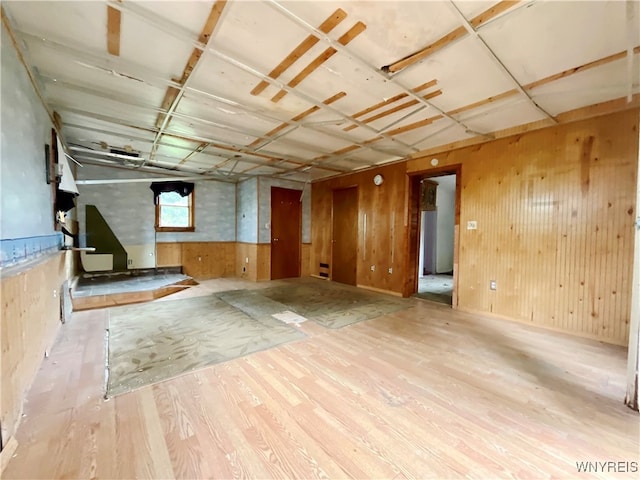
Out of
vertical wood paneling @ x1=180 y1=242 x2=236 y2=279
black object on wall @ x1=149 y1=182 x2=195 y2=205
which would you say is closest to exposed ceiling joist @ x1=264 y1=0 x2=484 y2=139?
black object on wall @ x1=149 y1=182 x2=195 y2=205

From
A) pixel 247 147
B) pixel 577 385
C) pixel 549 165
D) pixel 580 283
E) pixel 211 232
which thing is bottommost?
pixel 577 385

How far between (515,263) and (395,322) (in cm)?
189

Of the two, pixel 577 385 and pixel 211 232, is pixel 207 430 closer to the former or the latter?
pixel 577 385

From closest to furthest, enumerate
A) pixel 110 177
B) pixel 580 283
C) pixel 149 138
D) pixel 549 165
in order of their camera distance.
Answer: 1. pixel 580 283
2. pixel 549 165
3. pixel 149 138
4. pixel 110 177

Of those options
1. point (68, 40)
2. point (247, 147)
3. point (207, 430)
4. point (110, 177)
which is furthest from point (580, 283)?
point (110, 177)

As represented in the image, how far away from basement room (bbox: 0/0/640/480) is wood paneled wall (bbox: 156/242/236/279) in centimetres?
131

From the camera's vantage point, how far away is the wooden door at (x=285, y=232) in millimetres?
6480

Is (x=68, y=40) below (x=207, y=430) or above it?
above

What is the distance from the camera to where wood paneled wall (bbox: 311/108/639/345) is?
111 inches

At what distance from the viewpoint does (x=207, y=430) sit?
1.50m

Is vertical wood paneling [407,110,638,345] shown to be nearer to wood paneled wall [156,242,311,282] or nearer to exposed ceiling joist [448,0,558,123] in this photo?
exposed ceiling joist [448,0,558,123]

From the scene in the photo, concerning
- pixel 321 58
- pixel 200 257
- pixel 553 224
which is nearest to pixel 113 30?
pixel 321 58

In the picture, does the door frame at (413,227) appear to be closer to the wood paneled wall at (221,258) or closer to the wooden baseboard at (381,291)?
the wooden baseboard at (381,291)

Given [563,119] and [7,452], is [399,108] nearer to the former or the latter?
[563,119]
